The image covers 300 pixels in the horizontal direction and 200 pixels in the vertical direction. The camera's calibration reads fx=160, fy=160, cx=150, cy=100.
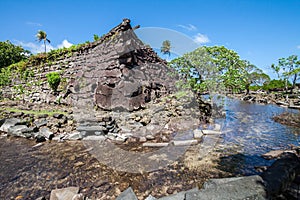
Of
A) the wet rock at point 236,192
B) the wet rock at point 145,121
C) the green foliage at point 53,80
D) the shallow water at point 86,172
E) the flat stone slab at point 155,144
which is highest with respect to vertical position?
the green foliage at point 53,80

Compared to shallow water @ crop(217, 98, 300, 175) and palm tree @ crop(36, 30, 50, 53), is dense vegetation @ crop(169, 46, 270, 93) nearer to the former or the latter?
shallow water @ crop(217, 98, 300, 175)

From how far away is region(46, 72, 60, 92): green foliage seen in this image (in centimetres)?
1064

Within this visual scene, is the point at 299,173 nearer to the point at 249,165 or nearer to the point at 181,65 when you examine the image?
the point at 249,165

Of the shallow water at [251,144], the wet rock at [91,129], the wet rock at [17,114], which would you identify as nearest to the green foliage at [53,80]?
the wet rock at [17,114]

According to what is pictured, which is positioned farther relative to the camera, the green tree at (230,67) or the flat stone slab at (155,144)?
the green tree at (230,67)

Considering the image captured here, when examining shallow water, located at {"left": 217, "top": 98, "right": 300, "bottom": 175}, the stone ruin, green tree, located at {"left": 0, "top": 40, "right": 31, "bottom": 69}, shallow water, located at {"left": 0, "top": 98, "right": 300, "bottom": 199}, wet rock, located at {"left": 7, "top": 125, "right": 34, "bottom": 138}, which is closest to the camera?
shallow water, located at {"left": 0, "top": 98, "right": 300, "bottom": 199}

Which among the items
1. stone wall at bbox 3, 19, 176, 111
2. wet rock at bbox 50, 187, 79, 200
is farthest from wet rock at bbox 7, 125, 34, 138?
wet rock at bbox 50, 187, 79, 200

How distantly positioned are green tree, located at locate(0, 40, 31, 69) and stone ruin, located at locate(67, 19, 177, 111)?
22.8 meters

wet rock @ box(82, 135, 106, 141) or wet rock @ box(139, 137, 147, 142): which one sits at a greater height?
wet rock @ box(82, 135, 106, 141)

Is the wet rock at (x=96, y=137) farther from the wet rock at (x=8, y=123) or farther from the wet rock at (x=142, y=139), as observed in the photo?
the wet rock at (x=8, y=123)

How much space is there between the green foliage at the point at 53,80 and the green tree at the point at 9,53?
20.3m

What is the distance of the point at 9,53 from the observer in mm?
25328

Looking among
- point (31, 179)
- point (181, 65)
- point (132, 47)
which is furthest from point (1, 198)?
point (132, 47)

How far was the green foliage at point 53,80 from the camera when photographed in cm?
1064
